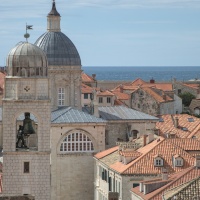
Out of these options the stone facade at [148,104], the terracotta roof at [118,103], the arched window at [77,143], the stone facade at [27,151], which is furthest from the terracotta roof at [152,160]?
the stone facade at [148,104]

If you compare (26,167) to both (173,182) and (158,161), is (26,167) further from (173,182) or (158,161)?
(158,161)

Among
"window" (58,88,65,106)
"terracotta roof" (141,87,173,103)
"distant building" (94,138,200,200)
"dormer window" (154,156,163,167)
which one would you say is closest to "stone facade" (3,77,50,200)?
"distant building" (94,138,200,200)

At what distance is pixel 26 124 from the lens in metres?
41.6

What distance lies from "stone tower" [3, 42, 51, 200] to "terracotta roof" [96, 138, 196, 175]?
17.2 m

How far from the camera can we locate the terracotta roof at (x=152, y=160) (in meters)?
58.3

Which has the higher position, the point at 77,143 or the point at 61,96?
the point at 61,96

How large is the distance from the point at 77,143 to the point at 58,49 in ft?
26.1

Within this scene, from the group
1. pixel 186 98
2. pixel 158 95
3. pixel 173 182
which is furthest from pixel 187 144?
pixel 186 98

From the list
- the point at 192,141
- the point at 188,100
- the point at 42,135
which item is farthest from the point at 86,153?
the point at 188,100

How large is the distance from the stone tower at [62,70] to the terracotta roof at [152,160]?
11.8 meters

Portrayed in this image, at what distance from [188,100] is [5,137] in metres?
93.7

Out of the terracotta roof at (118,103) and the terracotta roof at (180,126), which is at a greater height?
the terracotta roof at (180,126)

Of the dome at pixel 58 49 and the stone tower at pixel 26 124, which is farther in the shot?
the dome at pixel 58 49

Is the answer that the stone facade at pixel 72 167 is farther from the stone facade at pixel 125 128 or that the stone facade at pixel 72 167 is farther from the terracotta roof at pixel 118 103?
the terracotta roof at pixel 118 103
